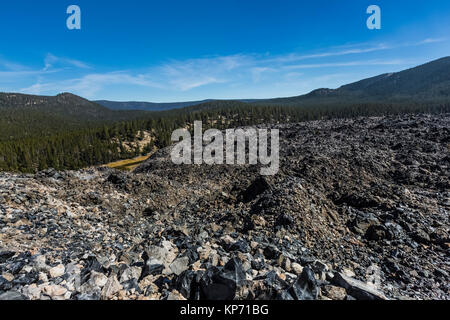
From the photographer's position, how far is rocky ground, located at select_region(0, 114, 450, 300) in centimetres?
530

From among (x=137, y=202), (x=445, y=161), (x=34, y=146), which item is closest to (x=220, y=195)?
(x=137, y=202)

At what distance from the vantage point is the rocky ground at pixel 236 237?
5.30m

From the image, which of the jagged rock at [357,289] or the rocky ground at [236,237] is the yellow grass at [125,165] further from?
the jagged rock at [357,289]

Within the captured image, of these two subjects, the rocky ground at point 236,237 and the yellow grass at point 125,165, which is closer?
the rocky ground at point 236,237

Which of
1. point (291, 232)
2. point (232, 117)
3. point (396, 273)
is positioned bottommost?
point (396, 273)

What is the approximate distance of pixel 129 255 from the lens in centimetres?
705

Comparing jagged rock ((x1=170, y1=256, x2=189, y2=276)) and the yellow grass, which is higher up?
jagged rock ((x1=170, y1=256, x2=189, y2=276))

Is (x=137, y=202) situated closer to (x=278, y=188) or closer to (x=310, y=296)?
(x=278, y=188)

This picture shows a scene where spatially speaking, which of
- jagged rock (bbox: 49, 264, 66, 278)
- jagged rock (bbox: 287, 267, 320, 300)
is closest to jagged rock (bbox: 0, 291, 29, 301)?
jagged rock (bbox: 49, 264, 66, 278)

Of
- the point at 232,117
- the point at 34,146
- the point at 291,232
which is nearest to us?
the point at 291,232

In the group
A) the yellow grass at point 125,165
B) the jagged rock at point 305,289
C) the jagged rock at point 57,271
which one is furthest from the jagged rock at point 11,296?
the yellow grass at point 125,165

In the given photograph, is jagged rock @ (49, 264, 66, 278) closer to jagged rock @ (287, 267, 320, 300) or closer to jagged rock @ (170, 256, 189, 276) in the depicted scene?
jagged rock @ (170, 256, 189, 276)

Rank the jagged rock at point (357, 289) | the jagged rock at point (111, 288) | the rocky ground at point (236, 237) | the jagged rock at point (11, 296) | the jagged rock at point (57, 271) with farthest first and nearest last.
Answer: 1. the jagged rock at point (57, 271)
2. the rocky ground at point (236, 237)
3. the jagged rock at point (357, 289)
4. the jagged rock at point (111, 288)
5. the jagged rock at point (11, 296)

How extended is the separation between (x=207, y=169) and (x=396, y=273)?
1662 centimetres
